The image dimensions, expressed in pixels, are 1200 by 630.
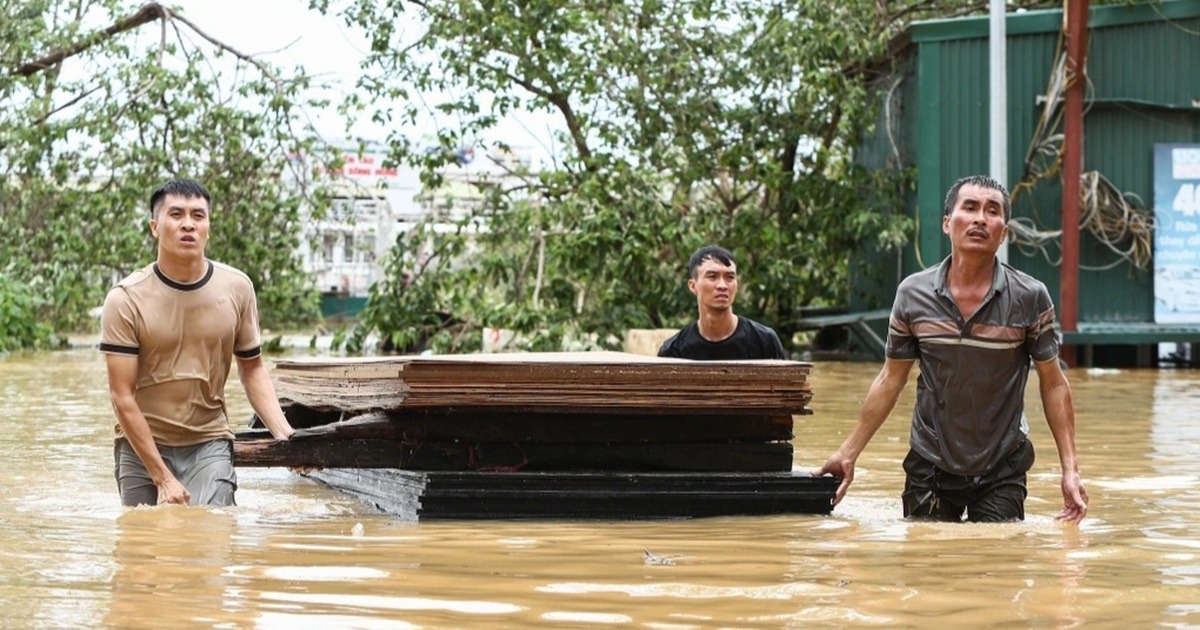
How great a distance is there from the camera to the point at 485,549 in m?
5.58

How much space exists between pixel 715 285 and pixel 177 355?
3.19 metres

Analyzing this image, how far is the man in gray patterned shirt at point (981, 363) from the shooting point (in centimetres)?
621

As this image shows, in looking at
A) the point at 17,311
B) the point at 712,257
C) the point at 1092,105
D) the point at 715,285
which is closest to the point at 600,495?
the point at 715,285

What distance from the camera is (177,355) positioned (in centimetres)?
649

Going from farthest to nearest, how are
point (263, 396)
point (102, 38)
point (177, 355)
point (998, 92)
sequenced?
point (102, 38) < point (998, 92) < point (263, 396) < point (177, 355)

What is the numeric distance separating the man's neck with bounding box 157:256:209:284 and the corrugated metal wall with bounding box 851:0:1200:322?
15.7m

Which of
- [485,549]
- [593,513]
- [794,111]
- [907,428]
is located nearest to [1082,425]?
[907,428]

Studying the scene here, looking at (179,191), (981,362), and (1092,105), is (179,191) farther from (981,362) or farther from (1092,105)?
(1092,105)

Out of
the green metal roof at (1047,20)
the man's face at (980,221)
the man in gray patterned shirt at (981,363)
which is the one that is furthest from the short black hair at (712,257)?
the green metal roof at (1047,20)

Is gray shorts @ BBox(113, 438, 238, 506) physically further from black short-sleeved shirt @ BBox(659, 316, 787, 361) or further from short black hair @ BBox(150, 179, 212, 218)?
black short-sleeved shirt @ BBox(659, 316, 787, 361)

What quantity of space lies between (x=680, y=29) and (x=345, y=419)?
16.4 meters

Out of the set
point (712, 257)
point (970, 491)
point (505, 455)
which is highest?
point (712, 257)

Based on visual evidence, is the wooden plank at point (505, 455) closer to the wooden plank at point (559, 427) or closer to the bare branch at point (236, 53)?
the wooden plank at point (559, 427)

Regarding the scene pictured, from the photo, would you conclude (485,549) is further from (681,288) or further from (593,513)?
(681,288)
